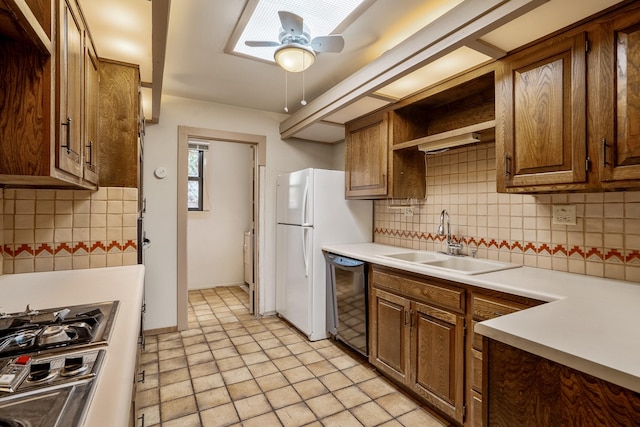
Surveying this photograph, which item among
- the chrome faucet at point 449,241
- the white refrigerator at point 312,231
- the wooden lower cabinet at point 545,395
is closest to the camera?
the wooden lower cabinet at point 545,395

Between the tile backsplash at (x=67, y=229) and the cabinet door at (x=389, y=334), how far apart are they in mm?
1771

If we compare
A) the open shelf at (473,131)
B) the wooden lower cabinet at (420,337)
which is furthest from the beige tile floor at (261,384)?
the open shelf at (473,131)

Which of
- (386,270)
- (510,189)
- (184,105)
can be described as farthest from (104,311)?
(184,105)

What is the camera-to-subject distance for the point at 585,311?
1181mm

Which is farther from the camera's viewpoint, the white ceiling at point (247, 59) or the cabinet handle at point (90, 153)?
the cabinet handle at point (90, 153)

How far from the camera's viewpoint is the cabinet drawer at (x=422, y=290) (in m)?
1.77

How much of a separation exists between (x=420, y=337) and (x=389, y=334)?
11.6 inches

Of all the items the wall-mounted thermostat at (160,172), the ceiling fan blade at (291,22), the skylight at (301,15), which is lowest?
the wall-mounted thermostat at (160,172)

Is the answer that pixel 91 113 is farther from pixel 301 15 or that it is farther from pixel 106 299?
pixel 301 15

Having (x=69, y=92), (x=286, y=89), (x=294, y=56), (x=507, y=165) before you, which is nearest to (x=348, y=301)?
(x=507, y=165)

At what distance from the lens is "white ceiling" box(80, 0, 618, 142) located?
1550mm

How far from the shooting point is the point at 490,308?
63.1 inches

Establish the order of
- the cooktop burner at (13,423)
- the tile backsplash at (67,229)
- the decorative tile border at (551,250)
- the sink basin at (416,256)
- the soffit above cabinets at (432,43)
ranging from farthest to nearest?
the sink basin at (416,256), the tile backsplash at (67,229), the decorative tile border at (551,250), the soffit above cabinets at (432,43), the cooktop burner at (13,423)

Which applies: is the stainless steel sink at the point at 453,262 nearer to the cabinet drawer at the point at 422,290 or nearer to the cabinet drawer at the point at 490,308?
the cabinet drawer at the point at 422,290
